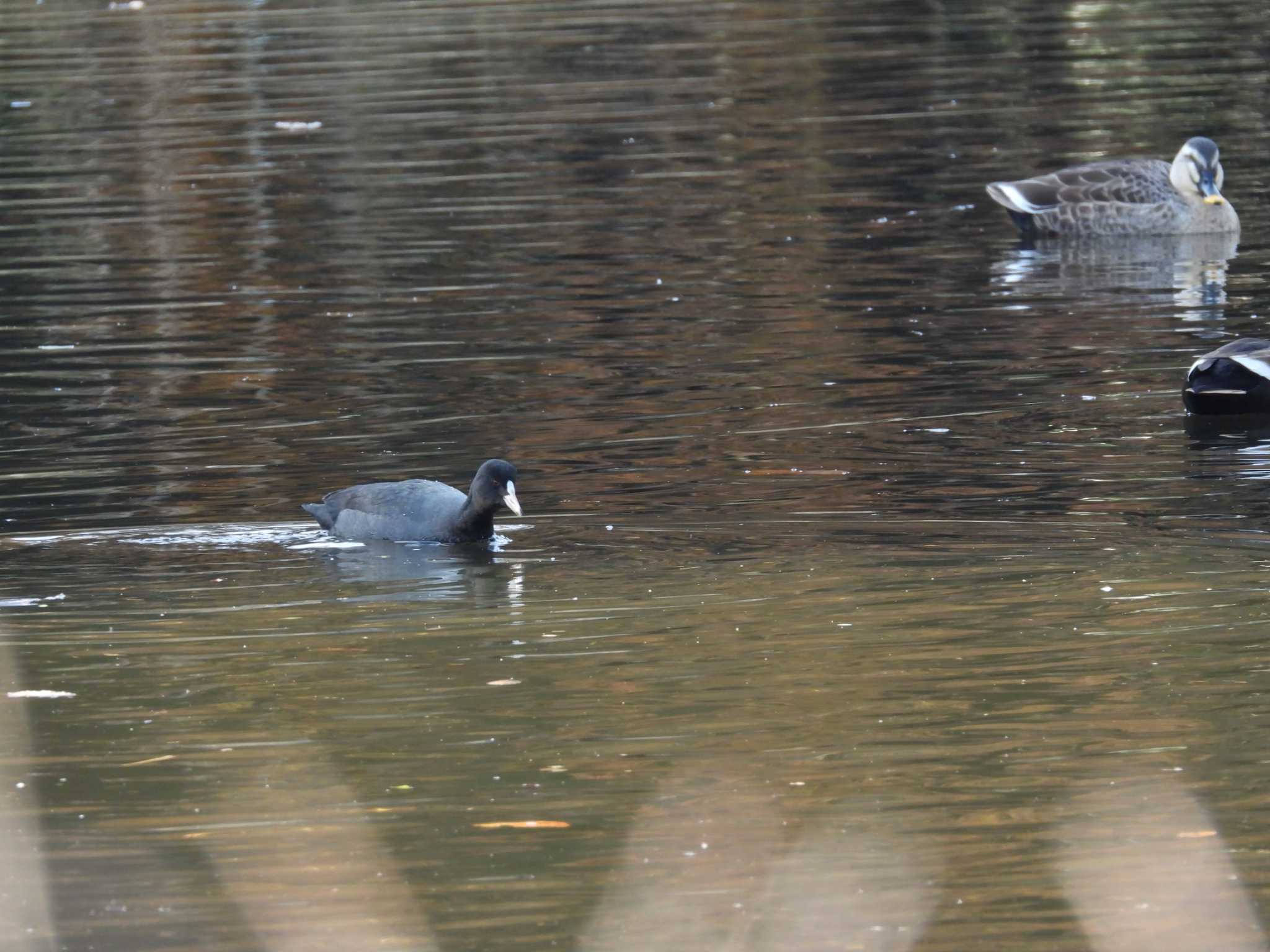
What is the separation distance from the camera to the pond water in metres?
7.02

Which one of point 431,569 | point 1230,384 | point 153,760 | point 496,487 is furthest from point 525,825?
point 1230,384

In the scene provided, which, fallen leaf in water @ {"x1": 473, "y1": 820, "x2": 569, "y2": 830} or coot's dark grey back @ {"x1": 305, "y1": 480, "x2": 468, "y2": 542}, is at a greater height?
fallen leaf in water @ {"x1": 473, "y1": 820, "x2": 569, "y2": 830}

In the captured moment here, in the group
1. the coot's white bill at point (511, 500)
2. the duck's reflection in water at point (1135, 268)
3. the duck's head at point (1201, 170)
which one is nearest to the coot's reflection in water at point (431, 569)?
the coot's white bill at point (511, 500)

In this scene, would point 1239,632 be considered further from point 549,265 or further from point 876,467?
point 549,265

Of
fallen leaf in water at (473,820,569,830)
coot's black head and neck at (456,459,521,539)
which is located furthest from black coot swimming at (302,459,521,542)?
fallen leaf in water at (473,820,569,830)

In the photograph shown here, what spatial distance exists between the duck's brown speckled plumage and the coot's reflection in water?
1112 cm

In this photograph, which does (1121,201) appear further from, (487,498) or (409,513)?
(487,498)

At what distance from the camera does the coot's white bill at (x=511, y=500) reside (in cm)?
1139

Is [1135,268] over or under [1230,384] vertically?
under

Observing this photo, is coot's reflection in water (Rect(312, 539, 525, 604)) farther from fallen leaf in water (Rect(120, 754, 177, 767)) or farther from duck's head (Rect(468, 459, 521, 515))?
fallen leaf in water (Rect(120, 754, 177, 767))

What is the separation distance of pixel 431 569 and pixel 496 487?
514mm

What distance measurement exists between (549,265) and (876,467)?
8303mm

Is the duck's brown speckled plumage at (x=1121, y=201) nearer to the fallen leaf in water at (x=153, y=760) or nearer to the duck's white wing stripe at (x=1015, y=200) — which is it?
the duck's white wing stripe at (x=1015, y=200)

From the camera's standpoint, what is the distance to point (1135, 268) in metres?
20.2
